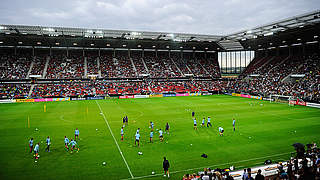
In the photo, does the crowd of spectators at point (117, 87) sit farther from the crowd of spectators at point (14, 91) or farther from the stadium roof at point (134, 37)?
the stadium roof at point (134, 37)

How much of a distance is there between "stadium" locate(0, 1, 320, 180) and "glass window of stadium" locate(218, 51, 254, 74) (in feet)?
1.19

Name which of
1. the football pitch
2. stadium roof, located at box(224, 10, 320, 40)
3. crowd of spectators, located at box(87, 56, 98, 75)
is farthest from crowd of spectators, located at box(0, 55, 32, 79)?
stadium roof, located at box(224, 10, 320, 40)

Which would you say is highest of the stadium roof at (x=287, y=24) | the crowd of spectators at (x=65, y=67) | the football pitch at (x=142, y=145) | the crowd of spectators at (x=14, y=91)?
the stadium roof at (x=287, y=24)

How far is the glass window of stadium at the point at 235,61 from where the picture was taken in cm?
7606

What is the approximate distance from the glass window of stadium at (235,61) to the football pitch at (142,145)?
159 ft

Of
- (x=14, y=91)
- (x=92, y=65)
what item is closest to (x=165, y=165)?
(x=14, y=91)

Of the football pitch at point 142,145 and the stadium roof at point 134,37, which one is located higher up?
the stadium roof at point 134,37

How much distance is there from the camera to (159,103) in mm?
45312

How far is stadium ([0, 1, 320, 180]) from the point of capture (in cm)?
1488

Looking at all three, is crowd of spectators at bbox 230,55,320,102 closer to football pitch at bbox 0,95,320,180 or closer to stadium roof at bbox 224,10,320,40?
stadium roof at bbox 224,10,320,40

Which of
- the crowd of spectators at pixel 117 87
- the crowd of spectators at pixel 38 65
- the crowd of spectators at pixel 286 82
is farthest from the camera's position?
the crowd of spectators at pixel 38 65

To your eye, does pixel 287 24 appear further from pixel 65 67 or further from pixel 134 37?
pixel 65 67

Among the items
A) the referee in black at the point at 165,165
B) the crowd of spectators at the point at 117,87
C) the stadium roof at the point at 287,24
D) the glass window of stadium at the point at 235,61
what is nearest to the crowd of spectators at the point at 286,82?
the glass window of stadium at the point at 235,61

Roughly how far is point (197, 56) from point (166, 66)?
636 inches
